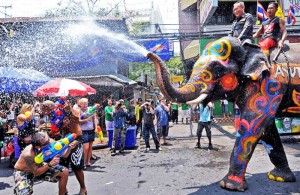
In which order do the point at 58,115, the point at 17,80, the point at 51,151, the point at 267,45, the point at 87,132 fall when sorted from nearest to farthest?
1. the point at 51,151
2. the point at 58,115
3. the point at 267,45
4. the point at 87,132
5. the point at 17,80

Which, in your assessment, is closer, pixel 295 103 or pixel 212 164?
pixel 295 103

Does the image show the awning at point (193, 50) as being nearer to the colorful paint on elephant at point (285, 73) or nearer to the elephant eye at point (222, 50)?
the colorful paint on elephant at point (285, 73)

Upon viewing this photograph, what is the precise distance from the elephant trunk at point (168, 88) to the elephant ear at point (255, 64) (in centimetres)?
87

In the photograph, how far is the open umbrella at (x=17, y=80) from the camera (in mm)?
8378

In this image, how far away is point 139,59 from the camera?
13695 mm

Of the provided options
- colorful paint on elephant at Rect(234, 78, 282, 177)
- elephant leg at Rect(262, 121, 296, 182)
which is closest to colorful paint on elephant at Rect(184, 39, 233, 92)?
colorful paint on elephant at Rect(234, 78, 282, 177)

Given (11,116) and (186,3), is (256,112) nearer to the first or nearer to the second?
(11,116)

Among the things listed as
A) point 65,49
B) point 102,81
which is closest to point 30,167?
point 102,81

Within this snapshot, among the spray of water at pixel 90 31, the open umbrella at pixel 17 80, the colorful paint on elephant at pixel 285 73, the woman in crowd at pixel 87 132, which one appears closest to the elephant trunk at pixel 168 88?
the colorful paint on elephant at pixel 285 73

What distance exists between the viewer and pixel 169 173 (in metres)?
6.59

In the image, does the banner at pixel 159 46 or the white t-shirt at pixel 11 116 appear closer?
the white t-shirt at pixel 11 116

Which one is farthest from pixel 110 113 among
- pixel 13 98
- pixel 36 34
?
pixel 36 34

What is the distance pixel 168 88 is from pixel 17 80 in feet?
18.4

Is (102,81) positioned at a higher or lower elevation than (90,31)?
lower
